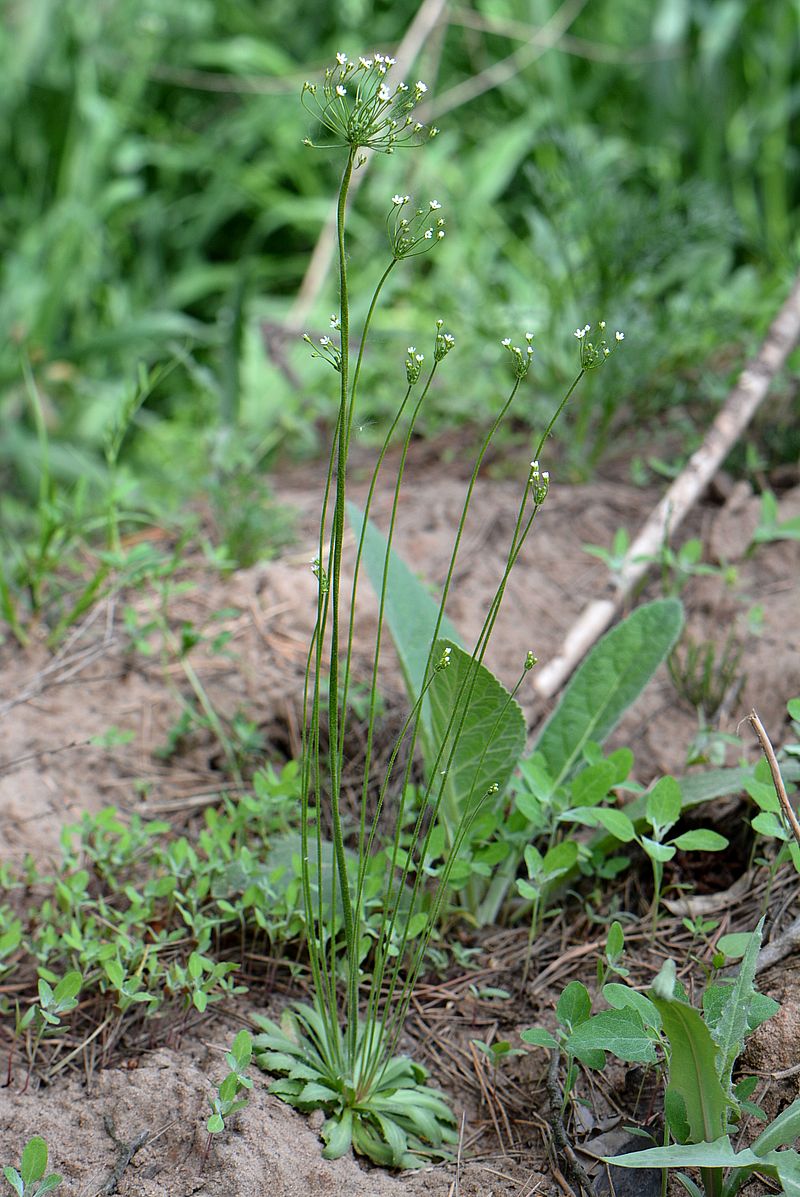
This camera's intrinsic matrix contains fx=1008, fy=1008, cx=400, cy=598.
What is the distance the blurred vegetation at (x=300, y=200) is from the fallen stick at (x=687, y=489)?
28 centimetres

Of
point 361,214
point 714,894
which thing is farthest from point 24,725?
point 361,214

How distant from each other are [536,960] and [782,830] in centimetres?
44

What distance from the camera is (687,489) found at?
83.2 inches

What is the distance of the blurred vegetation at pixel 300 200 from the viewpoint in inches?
110

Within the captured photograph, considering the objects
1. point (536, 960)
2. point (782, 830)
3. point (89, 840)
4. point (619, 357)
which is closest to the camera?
point (782, 830)

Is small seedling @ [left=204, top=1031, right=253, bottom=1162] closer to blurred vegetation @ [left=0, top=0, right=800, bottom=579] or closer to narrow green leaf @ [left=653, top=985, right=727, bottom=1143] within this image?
narrow green leaf @ [left=653, top=985, right=727, bottom=1143]

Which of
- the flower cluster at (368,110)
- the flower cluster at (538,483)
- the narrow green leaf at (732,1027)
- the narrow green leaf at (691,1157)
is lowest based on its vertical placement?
the narrow green leaf at (691,1157)

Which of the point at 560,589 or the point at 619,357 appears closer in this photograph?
the point at 560,589

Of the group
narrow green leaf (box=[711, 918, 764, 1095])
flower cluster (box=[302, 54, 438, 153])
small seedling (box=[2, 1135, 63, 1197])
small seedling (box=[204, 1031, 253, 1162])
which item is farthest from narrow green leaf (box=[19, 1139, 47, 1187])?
flower cluster (box=[302, 54, 438, 153])

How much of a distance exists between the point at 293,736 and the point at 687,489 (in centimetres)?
97

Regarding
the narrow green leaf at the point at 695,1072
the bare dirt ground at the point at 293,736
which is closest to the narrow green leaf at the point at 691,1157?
the narrow green leaf at the point at 695,1072

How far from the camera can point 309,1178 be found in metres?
1.11

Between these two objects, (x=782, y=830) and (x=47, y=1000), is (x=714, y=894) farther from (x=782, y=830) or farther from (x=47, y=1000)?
(x=47, y=1000)

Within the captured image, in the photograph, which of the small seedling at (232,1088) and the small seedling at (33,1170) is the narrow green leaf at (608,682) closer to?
the small seedling at (232,1088)
